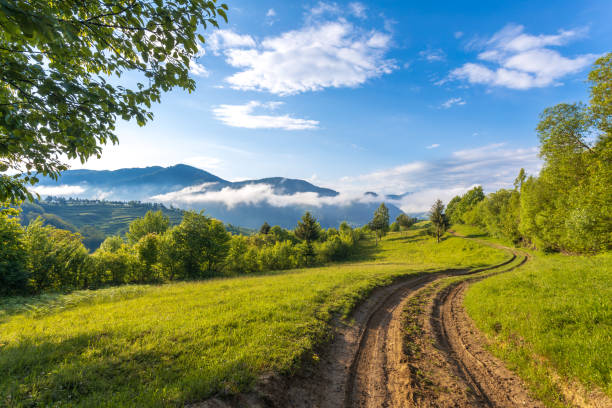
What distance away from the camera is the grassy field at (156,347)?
4926mm

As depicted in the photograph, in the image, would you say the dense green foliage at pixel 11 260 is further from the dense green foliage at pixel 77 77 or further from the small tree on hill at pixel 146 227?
the small tree on hill at pixel 146 227

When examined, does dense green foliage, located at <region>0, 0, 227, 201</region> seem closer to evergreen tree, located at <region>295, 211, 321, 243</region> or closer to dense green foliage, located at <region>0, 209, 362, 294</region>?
dense green foliage, located at <region>0, 209, 362, 294</region>

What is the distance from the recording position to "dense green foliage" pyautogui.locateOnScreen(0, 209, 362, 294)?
68.3 ft

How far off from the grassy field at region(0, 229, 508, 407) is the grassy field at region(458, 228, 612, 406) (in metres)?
6.91

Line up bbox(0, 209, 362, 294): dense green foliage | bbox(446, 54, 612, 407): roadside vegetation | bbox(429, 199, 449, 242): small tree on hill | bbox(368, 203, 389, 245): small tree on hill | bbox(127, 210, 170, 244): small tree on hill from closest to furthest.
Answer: bbox(446, 54, 612, 407): roadside vegetation < bbox(0, 209, 362, 294): dense green foliage < bbox(127, 210, 170, 244): small tree on hill < bbox(429, 199, 449, 242): small tree on hill < bbox(368, 203, 389, 245): small tree on hill

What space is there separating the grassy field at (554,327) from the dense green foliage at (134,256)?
735 inches

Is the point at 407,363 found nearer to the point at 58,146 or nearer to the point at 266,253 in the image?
the point at 58,146

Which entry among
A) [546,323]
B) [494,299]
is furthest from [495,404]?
[494,299]

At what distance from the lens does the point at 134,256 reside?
1372 inches

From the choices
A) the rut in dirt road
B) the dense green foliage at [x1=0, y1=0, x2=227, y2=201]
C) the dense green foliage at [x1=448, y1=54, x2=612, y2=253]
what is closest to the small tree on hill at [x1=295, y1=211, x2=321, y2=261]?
the dense green foliage at [x1=448, y1=54, x2=612, y2=253]

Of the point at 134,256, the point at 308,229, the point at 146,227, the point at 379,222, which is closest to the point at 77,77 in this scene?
the point at 134,256

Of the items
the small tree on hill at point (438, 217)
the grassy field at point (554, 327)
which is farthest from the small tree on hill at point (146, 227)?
the small tree on hill at point (438, 217)

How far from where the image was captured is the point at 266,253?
5494cm

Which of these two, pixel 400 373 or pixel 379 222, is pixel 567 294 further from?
pixel 379 222
